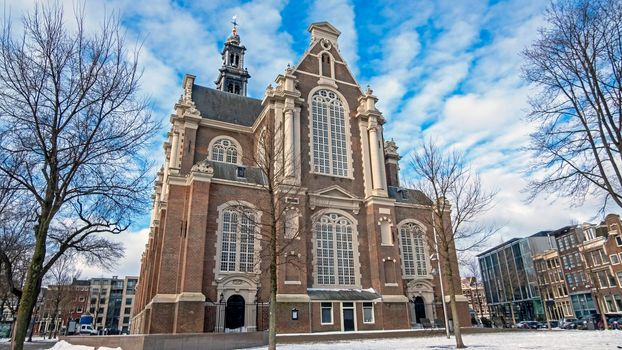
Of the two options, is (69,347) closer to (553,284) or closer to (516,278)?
(553,284)

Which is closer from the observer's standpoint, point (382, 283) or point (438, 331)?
point (438, 331)

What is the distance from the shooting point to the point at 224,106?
3778cm

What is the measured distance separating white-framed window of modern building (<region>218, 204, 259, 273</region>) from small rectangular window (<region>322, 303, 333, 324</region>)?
5.44 metres

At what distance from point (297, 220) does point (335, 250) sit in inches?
157

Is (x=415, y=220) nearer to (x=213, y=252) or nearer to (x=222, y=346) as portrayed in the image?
(x=213, y=252)

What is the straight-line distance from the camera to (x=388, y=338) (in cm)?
2259

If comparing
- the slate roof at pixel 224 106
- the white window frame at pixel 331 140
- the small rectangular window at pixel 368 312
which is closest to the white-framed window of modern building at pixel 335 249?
the small rectangular window at pixel 368 312

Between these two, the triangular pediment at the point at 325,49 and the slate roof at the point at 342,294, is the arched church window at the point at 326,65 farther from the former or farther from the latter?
the slate roof at the point at 342,294

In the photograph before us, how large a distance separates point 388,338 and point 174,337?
11.8 m

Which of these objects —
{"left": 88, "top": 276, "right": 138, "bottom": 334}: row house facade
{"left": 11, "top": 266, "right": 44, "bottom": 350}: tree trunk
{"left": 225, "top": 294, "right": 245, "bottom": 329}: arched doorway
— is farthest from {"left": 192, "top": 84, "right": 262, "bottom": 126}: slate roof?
{"left": 88, "top": 276, "right": 138, "bottom": 334}: row house facade

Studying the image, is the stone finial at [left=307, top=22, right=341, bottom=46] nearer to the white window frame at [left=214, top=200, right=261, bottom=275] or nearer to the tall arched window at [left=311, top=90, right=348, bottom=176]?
the tall arched window at [left=311, top=90, right=348, bottom=176]

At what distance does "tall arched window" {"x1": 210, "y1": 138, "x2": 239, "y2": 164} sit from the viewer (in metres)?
33.3

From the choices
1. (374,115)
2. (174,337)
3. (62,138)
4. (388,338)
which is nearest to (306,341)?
(388,338)

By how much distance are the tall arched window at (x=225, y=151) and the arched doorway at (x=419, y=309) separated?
18449 millimetres
